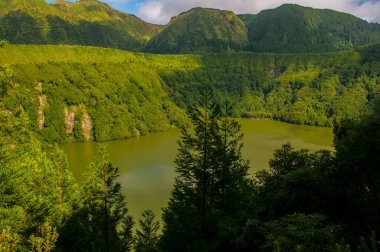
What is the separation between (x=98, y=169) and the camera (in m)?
28.3

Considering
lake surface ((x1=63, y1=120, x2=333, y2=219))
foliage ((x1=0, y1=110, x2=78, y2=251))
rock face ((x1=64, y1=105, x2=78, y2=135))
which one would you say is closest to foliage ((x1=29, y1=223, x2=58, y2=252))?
foliage ((x1=0, y1=110, x2=78, y2=251))

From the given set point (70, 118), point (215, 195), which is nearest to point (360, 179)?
point (215, 195)

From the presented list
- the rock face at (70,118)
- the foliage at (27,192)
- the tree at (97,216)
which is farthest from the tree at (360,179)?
the rock face at (70,118)

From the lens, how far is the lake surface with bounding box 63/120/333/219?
236 ft

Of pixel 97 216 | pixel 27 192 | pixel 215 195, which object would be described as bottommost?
pixel 97 216

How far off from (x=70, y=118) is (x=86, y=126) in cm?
841

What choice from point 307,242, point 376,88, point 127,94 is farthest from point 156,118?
point 307,242

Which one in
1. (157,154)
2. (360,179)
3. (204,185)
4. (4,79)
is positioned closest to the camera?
(4,79)

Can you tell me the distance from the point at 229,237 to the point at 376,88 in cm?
21163

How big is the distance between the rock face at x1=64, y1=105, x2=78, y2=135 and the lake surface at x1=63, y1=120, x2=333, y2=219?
10.6m

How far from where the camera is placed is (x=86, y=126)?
150 m

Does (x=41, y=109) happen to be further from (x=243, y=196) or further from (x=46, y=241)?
(x=46, y=241)

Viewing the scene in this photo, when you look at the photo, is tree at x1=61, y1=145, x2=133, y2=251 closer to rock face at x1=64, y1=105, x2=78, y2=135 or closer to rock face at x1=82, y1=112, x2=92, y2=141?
rock face at x1=82, y1=112, x2=92, y2=141

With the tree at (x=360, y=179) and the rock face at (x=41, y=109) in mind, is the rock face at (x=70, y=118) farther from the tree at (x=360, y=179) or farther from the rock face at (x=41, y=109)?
the tree at (x=360, y=179)
